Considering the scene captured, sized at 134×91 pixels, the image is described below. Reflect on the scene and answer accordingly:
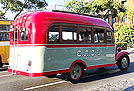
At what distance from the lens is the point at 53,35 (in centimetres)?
658

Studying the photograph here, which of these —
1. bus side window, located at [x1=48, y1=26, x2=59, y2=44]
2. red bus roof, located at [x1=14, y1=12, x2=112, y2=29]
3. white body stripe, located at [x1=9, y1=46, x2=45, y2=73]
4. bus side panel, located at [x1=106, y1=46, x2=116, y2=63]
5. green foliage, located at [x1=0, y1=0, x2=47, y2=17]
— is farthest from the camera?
green foliage, located at [x1=0, y1=0, x2=47, y2=17]

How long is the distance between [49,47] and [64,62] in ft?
3.05

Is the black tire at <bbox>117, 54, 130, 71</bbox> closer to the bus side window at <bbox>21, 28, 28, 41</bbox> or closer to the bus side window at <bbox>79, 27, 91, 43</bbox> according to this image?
the bus side window at <bbox>79, 27, 91, 43</bbox>

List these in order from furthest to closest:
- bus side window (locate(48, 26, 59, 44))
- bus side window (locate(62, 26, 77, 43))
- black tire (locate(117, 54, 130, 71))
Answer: black tire (locate(117, 54, 130, 71)) → bus side window (locate(62, 26, 77, 43)) → bus side window (locate(48, 26, 59, 44))

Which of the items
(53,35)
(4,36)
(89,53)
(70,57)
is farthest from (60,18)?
(4,36)

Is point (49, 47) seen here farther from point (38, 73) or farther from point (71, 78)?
point (71, 78)

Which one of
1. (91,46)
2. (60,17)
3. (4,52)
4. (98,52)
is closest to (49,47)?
(60,17)

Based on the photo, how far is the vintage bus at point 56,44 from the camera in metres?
6.20

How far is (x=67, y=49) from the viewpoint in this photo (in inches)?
271

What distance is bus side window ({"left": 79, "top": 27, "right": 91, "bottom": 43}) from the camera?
7473 millimetres

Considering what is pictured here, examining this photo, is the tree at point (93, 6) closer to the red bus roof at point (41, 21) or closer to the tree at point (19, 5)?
the tree at point (19, 5)

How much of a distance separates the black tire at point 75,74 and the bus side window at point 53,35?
1.48 m

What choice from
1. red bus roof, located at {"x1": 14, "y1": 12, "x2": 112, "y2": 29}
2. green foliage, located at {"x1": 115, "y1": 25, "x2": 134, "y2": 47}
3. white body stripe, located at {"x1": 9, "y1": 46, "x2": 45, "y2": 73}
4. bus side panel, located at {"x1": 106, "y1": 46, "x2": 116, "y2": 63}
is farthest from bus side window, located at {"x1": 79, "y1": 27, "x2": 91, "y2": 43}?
green foliage, located at {"x1": 115, "y1": 25, "x2": 134, "y2": 47}

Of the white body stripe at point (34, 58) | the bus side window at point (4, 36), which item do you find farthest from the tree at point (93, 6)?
the white body stripe at point (34, 58)
